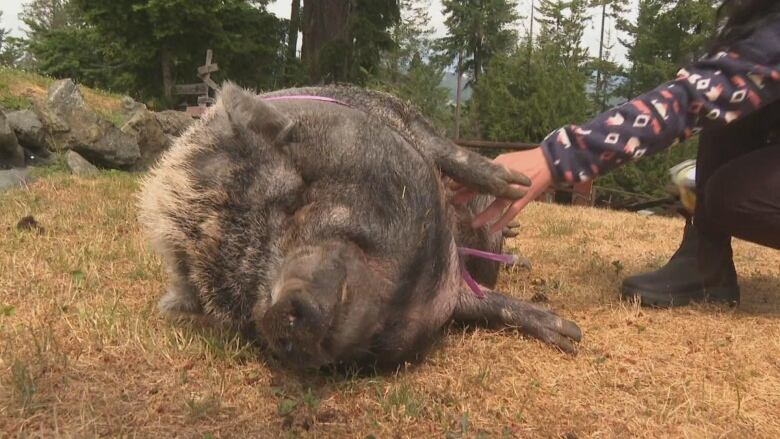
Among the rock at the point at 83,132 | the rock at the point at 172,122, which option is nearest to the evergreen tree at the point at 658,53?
the rock at the point at 172,122

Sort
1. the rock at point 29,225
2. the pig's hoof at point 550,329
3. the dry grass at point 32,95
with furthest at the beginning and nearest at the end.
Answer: the dry grass at point 32,95 < the rock at point 29,225 < the pig's hoof at point 550,329

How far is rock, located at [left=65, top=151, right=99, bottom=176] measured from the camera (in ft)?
22.9

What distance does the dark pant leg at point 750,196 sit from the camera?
270 cm

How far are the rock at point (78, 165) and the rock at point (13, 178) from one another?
0.47m

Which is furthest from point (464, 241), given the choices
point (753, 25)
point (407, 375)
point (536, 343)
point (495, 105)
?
point (495, 105)

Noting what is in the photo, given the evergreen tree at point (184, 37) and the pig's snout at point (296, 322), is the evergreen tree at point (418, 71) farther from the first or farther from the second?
the pig's snout at point (296, 322)

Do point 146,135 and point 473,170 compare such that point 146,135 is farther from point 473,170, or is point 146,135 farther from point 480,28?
point 480,28

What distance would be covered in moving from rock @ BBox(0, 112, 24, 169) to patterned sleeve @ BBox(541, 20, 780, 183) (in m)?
6.45

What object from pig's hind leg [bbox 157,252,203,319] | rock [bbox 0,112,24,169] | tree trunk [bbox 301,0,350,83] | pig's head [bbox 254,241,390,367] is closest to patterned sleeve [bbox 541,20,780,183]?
pig's head [bbox 254,241,390,367]

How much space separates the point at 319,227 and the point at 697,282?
2150mm

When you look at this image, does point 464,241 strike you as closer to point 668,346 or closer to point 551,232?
point 668,346

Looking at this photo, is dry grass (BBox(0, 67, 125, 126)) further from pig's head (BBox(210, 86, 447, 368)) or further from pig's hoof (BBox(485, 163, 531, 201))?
pig's hoof (BBox(485, 163, 531, 201))

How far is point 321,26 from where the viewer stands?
13.0 metres

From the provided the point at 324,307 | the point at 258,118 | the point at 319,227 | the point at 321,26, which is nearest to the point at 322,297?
the point at 324,307
